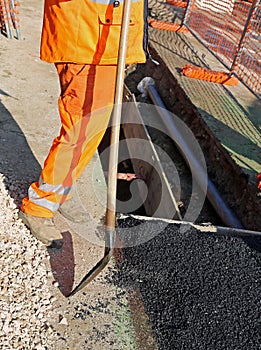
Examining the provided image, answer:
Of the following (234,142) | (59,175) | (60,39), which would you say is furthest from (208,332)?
(234,142)

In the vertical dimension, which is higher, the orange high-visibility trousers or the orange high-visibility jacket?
the orange high-visibility jacket

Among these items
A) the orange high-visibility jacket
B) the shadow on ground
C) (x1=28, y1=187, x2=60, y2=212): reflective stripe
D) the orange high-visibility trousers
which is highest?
the orange high-visibility jacket

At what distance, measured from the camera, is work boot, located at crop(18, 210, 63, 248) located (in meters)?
2.98

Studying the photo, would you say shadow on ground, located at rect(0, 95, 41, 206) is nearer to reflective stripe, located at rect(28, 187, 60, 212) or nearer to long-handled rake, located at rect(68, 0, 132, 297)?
reflective stripe, located at rect(28, 187, 60, 212)

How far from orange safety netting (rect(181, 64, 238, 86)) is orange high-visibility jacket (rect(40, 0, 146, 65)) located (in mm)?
3452

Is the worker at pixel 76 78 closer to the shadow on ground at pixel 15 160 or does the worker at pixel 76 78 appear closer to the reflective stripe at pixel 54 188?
the reflective stripe at pixel 54 188

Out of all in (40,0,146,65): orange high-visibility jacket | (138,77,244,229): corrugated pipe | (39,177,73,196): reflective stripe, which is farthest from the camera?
(138,77,244,229): corrugated pipe

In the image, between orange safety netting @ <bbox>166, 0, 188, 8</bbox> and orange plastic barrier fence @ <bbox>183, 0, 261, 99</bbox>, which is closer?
orange plastic barrier fence @ <bbox>183, 0, 261, 99</bbox>

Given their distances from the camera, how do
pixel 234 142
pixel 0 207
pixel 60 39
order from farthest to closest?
pixel 234 142, pixel 0 207, pixel 60 39

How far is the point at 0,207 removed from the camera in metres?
3.14

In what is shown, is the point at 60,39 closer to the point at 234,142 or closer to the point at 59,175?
the point at 59,175

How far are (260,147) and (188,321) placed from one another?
262 cm

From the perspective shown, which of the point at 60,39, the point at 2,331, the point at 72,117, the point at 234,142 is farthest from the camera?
the point at 234,142

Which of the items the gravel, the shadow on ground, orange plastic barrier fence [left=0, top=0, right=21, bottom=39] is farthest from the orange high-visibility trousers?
orange plastic barrier fence [left=0, top=0, right=21, bottom=39]
